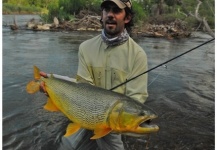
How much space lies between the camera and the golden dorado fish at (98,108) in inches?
98.4

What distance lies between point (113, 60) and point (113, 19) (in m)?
0.42

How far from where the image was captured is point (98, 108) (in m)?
2.62

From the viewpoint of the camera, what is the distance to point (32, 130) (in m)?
5.92

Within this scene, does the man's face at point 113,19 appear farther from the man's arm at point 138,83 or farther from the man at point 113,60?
the man's arm at point 138,83

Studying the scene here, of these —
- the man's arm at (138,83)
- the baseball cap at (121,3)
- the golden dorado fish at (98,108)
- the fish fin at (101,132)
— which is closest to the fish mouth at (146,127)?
the golden dorado fish at (98,108)

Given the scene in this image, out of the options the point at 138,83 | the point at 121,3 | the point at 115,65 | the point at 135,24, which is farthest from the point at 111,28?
the point at 135,24

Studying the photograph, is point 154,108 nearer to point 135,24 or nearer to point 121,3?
point 121,3

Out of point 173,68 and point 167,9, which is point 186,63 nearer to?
point 173,68

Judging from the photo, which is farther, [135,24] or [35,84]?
[135,24]

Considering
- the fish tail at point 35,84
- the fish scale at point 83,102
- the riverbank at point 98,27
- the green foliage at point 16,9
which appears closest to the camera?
the fish scale at point 83,102

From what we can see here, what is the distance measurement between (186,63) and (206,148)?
870 centimetres

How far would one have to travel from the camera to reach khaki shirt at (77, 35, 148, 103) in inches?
126

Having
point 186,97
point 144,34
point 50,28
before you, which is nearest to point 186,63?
point 186,97

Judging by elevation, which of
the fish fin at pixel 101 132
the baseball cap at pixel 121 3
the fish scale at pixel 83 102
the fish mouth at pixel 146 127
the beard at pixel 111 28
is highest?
the baseball cap at pixel 121 3
